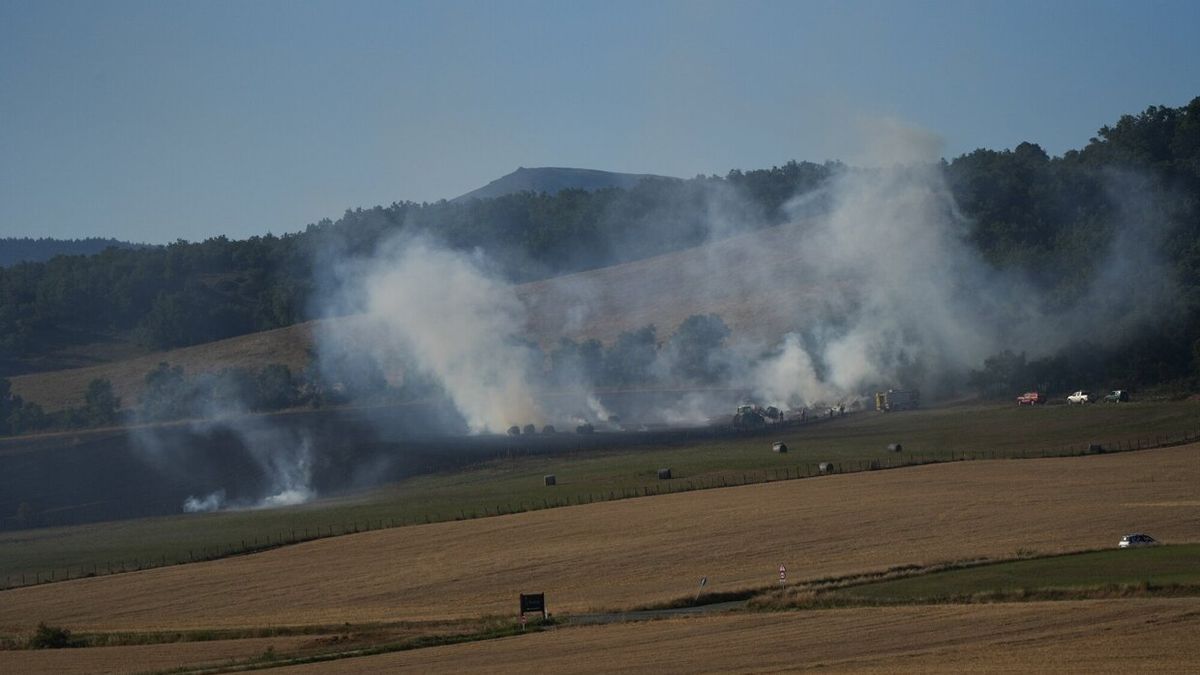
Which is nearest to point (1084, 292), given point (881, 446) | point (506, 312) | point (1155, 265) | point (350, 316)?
point (1155, 265)

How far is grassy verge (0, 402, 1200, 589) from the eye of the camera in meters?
66.5

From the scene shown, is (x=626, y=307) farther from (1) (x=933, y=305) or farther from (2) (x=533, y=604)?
(2) (x=533, y=604)

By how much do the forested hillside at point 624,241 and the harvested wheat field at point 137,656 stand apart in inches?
2980

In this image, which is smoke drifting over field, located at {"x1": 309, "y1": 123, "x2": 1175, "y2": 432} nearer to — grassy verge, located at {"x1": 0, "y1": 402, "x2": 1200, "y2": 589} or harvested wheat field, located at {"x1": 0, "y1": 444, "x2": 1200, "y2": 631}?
grassy verge, located at {"x1": 0, "y1": 402, "x2": 1200, "y2": 589}

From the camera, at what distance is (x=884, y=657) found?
31781 mm

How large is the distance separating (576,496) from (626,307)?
82019 millimetres

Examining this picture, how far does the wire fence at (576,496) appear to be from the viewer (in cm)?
6097

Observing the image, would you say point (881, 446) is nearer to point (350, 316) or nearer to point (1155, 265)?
point (1155, 265)

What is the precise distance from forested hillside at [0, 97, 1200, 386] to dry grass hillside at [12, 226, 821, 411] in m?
9.38

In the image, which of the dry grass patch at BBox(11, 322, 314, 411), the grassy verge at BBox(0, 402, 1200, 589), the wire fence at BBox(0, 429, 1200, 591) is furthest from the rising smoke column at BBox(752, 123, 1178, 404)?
the dry grass patch at BBox(11, 322, 314, 411)

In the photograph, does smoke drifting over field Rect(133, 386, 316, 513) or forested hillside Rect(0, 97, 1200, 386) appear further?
forested hillside Rect(0, 97, 1200, 386)

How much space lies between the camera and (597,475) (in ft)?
266

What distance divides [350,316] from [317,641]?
10613 centimetres

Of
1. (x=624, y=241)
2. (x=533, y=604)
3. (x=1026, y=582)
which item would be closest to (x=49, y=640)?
(x=533, y=604)
